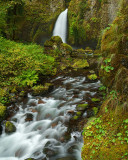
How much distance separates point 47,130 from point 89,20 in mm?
16107

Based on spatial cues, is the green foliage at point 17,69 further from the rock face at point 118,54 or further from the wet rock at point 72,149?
the rock face at point 118,54

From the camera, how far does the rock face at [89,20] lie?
52.5 feet

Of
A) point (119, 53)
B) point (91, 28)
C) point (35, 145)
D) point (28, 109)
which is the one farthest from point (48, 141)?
point (91, 28)

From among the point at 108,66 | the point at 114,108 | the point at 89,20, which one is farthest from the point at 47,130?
the point at 89,20

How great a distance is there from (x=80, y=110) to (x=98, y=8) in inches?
610

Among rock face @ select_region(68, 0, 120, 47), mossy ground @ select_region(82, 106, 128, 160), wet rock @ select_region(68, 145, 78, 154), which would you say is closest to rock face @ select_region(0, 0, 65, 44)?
rock face @ select_region(68, 0, 120, 47)

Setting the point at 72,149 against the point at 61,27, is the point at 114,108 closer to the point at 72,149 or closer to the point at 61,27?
the point at 72,149

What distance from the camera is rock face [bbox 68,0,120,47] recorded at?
16016 millimetres

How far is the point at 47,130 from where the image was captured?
4.98 m

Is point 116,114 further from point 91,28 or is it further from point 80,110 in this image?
point 91,28

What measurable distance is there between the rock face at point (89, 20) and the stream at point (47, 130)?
11.7m

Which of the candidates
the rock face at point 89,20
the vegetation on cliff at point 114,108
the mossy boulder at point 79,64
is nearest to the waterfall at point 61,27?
the rock face at point 89,20

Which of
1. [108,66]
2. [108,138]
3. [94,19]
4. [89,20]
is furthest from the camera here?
[89,20]

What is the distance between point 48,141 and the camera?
4.49 meters
